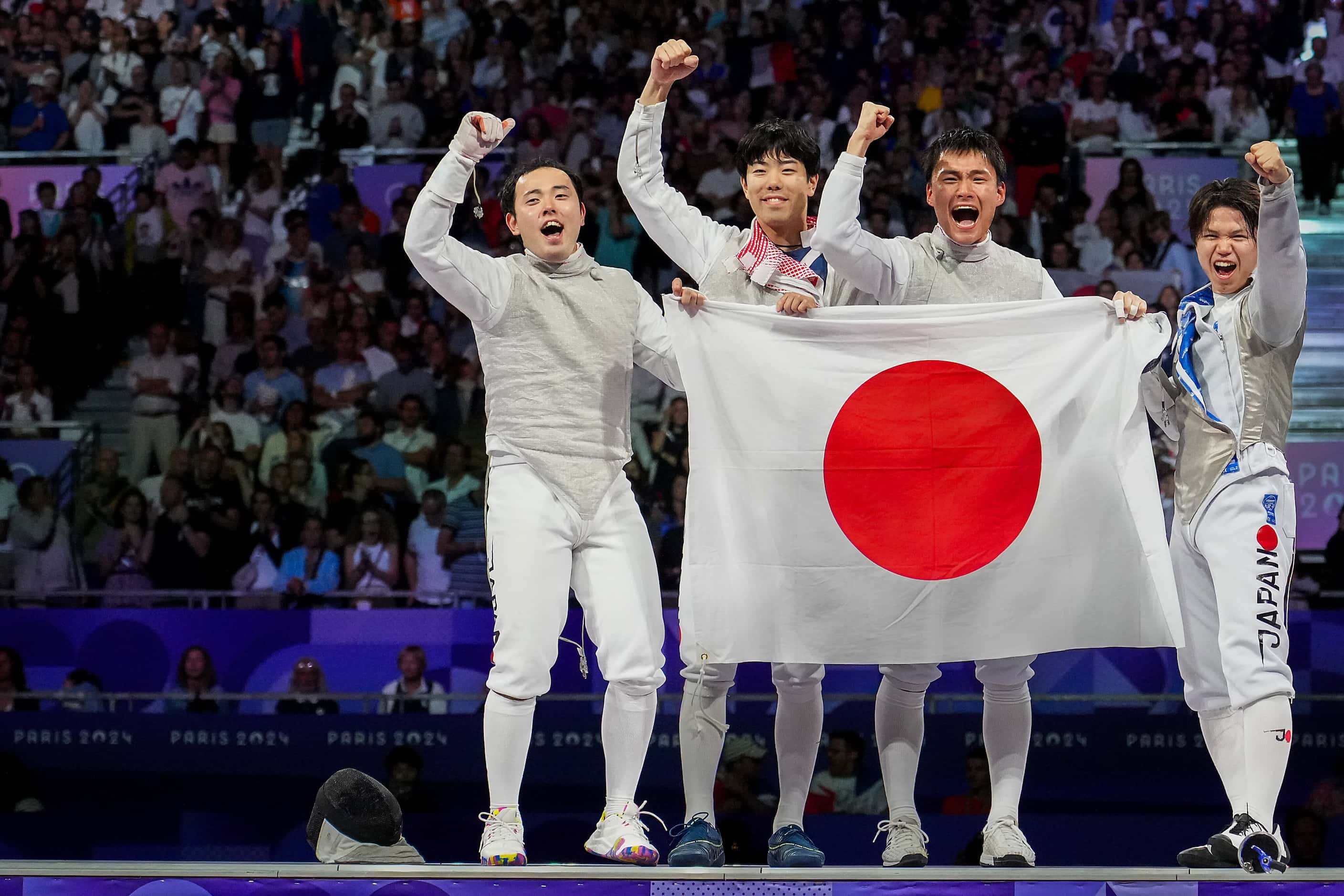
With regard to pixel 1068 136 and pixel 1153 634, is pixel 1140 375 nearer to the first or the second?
pixel 1153 634

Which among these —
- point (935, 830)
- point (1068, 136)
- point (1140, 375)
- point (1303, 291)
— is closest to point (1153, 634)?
point (1140, 375)

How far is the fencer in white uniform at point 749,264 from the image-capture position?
13.9ft

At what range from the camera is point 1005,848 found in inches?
159

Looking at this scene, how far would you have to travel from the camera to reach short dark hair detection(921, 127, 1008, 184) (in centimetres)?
424

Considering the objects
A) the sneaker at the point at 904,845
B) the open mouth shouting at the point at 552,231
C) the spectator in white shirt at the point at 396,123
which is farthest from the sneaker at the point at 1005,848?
the spectator in white shirt at the point at 396,123

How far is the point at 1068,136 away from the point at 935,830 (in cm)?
525

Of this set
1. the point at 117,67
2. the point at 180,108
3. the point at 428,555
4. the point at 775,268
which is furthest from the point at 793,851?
the point at 117,67

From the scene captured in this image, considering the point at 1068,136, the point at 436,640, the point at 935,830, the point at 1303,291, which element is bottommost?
the point at 935,830

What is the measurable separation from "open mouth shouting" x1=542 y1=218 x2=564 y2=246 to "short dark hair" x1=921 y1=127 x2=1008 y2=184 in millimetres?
1019

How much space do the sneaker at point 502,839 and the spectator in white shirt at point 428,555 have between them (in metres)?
3.51

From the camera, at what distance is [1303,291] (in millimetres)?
3898

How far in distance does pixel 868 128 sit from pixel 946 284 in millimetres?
566

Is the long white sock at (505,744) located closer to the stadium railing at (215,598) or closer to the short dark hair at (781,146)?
the short dark hair at (781,146)

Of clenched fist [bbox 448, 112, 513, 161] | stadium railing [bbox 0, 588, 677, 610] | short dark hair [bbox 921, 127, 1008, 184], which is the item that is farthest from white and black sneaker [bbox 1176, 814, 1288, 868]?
stadium railing [bbox 0, 588, 677, 610]
